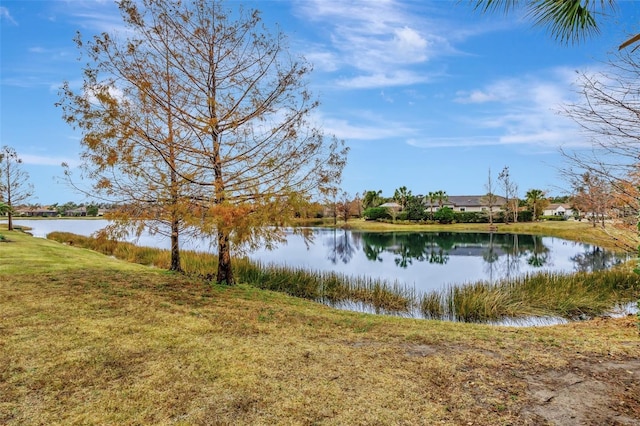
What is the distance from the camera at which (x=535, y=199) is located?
2288 inches

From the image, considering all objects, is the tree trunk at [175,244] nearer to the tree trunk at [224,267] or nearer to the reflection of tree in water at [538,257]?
the tree trunk at [224,267]

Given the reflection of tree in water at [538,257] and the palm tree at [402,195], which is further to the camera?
the palm tree at [402,195]

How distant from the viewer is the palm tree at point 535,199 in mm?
57997

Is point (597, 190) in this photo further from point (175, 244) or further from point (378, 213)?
point (378, 213)

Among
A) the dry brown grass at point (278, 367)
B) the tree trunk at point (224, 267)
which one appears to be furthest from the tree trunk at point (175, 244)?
the dry brown grass at point (278, 367)

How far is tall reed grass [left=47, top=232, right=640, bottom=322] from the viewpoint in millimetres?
9954

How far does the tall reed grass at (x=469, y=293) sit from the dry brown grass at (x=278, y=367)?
9.29 ft

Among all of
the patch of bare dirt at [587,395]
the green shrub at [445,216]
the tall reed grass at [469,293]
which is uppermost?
the green shrub at [445,216]

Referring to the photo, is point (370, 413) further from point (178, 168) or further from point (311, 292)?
point (311, 292)

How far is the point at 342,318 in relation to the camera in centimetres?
729

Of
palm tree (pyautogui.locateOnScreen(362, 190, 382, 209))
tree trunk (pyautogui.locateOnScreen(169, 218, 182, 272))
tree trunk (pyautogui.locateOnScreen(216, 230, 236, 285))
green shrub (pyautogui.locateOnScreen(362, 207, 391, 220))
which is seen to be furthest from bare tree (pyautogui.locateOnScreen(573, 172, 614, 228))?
palm tree (pyautogui.locateOnScreen(362, 190, 382, 209))

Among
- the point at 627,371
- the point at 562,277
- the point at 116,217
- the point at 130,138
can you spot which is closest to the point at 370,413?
the point at 627,371

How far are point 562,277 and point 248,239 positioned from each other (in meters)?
10.4

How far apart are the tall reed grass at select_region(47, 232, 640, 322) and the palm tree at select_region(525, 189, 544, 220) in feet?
165
